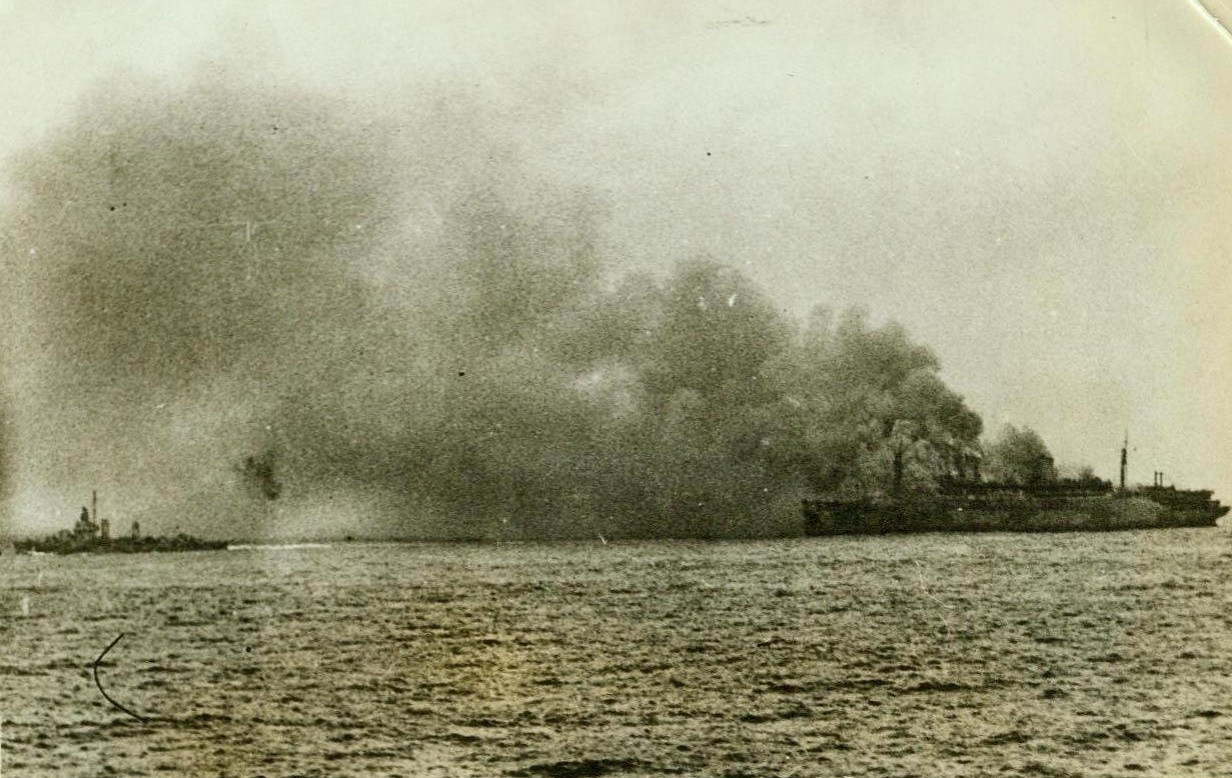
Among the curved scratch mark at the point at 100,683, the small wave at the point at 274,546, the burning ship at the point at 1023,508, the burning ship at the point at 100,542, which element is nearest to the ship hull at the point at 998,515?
the burning ship at the point at 1023,508

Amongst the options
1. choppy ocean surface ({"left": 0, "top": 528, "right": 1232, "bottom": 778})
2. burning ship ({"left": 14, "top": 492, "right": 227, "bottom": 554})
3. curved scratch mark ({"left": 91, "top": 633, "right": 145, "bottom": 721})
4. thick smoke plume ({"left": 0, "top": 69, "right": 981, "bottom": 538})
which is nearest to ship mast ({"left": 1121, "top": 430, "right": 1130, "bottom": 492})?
choppy ocean surface ({"left": 0, "top": 528, "right": 1232, "bottom": 778})

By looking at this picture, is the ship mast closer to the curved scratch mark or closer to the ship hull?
the ship hull

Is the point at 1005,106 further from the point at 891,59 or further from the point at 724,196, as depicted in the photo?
the point at 724,196

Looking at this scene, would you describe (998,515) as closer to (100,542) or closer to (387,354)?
(387,354)

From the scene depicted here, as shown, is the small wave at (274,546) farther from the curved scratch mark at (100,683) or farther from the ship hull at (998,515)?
the ship hull at (998,515)

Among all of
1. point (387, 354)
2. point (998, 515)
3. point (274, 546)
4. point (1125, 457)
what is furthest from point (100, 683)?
point (1125, 457)

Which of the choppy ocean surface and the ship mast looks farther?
the ship mast
